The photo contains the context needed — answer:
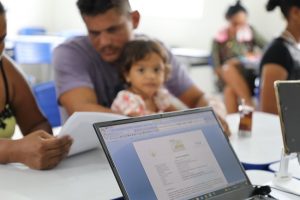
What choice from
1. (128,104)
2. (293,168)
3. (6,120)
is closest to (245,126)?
(293,168)

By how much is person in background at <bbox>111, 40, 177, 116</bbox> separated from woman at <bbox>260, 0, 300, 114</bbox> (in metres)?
0.65

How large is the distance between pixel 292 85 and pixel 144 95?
71 cm

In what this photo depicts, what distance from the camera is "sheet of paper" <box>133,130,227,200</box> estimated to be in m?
0.90

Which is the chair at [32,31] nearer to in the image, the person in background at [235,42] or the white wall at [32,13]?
the white wall at [32,13]

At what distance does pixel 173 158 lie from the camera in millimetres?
937

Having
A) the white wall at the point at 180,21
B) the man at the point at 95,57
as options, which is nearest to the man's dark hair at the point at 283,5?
the man at the point at 95,57

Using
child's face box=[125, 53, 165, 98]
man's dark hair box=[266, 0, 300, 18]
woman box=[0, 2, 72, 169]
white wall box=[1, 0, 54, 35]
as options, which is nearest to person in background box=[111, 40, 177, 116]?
child's face box=[125, 53, 165, 98]

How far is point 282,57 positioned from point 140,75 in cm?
83

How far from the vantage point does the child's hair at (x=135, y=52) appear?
1.60 m

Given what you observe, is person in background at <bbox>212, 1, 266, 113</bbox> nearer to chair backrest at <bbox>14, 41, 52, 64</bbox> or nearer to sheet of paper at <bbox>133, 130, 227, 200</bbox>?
chair backrest at <bbox>14, 41, 52, 64</bbox>

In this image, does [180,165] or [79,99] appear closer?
[180,165]

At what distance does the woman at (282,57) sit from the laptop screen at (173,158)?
1.08m

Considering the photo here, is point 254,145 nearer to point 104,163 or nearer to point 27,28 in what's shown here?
point 104,163

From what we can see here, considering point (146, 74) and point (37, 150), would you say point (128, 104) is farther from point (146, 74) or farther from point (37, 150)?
point (37, 150)
